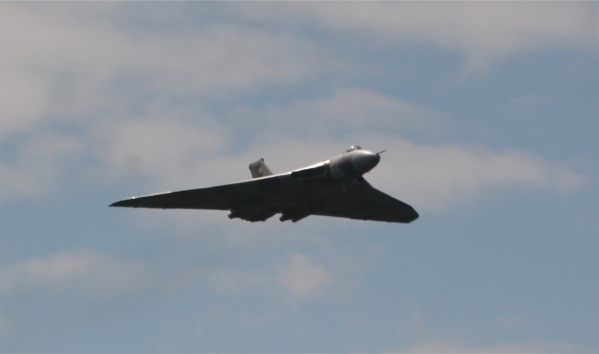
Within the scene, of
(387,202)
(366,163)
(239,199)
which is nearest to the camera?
(366,163)

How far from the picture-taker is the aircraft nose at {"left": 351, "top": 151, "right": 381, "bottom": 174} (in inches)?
2894

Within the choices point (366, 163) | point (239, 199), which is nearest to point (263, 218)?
point (239, 199)

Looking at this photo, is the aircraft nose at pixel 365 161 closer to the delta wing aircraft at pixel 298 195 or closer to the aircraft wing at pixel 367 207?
the delta wing aircraft at pixel 298 195

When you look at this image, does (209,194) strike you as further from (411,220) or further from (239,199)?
(411,220)

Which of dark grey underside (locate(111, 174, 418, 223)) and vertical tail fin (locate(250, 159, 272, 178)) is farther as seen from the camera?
A: vertical tail fin (locate(250, 159, 272, 178))

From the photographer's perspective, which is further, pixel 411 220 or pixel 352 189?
pixel 411 220

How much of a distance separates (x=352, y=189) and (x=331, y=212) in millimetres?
5387

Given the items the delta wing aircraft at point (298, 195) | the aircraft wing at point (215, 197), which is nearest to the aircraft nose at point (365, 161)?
the delta wing aircraft at point (298, 195)

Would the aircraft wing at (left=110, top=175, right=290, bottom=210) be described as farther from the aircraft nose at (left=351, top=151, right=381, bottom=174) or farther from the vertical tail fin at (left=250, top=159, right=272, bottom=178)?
the aircraft nose at (left=351, top=151, right=381, bottom=174)

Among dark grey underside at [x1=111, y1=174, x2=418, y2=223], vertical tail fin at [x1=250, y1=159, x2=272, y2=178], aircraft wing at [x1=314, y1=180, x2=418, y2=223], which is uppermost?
vertical tail fin at [x1=250, y1=159, x2=272, y2=178]

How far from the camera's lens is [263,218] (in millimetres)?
79438

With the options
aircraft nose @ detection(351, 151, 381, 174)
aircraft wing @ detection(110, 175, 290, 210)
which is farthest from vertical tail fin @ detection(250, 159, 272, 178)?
aircraft nose @ detection(351, 151, 381, 174)

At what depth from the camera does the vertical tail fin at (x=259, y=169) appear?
268 feet

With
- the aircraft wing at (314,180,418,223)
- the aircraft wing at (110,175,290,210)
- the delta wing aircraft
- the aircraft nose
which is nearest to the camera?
the aircraft nose
